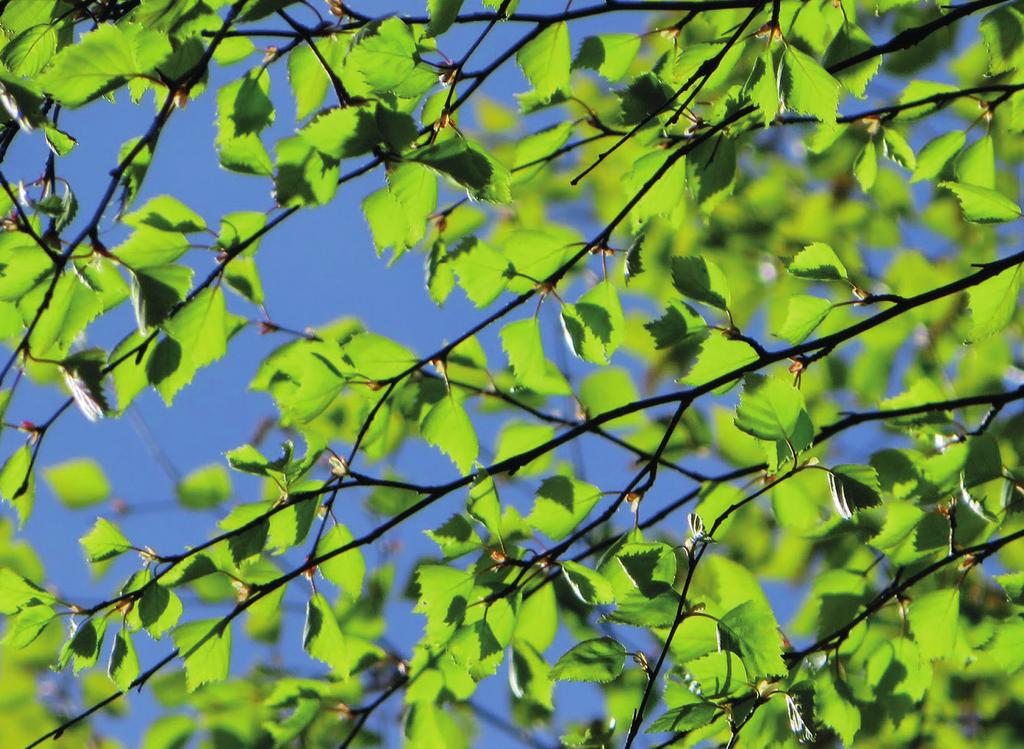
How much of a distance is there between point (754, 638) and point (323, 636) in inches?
26.4

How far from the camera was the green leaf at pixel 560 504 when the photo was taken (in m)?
1.60

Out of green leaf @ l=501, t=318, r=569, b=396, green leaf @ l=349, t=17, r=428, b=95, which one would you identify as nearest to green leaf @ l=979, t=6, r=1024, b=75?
green leaf @ l=501, t=318, r=569, b=396

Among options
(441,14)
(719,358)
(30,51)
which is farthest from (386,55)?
(719,358)

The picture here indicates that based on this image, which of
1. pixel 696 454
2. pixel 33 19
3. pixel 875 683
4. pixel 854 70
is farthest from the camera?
pixel 696 454

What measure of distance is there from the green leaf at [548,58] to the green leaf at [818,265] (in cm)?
45

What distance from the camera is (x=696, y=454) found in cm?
226

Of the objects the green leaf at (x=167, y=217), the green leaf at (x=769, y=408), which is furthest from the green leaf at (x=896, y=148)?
the green leaf at (x=167, y=217)

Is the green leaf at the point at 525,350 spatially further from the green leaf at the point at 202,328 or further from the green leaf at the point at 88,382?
the green leaf at the point at 88,382

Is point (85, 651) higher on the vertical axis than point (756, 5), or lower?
lower

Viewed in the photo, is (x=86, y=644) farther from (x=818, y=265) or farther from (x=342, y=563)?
(x=818, y=265)

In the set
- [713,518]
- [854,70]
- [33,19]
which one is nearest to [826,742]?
[713,518]

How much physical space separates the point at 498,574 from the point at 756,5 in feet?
3.14

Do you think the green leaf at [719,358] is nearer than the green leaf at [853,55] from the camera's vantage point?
Yes

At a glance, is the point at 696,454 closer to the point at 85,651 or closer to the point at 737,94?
the point at 737,94
